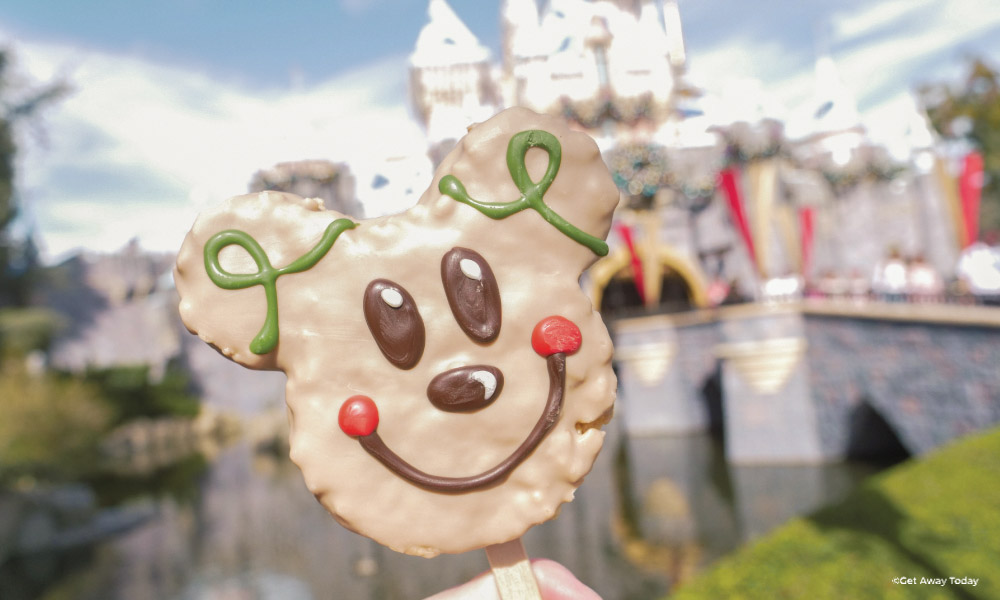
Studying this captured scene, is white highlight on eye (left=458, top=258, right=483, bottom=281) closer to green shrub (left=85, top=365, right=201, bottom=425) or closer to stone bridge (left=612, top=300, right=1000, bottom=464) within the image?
stone bridge (left=612, top=300, right=1000, bottom=464)

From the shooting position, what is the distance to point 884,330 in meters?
8.84

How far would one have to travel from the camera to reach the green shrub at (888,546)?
427 centimetres

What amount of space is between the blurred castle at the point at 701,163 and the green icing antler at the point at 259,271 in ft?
→ 31.4

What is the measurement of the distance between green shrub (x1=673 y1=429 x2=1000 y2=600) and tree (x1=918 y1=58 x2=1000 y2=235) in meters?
→ 18.4

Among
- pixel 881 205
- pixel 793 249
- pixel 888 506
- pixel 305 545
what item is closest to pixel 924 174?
pixel 881 205

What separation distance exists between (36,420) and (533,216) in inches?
535

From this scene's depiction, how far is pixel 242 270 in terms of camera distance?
63.5 inches

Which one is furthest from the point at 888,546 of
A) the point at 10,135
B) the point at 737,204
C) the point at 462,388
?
the point at 10,135

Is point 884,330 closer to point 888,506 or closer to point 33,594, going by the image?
point 888,506

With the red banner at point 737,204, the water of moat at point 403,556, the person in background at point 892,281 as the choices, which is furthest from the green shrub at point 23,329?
the person in background at point 892,281

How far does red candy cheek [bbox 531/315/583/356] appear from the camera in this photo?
1681 millimetres

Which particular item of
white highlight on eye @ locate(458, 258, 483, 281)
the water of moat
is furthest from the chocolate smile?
the water of moat

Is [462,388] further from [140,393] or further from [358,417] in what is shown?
[140,393]

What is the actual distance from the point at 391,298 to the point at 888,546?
15.5ft
